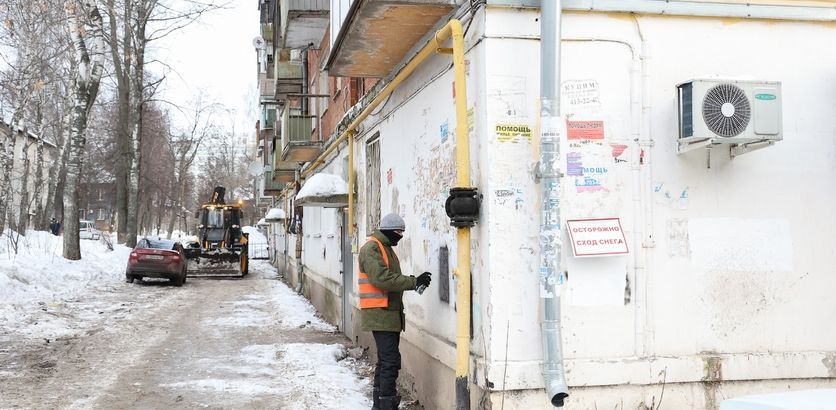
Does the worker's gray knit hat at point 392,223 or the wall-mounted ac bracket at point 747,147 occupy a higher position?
the wall-mounted ac bracket at point 747,147

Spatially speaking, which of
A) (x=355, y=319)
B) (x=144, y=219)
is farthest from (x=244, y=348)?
(x=144, y=219)

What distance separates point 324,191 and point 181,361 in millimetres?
3134

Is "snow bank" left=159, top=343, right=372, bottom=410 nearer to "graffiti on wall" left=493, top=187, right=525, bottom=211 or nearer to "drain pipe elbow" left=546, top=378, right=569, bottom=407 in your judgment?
"drain pipe elbow" left=546, top=378, right=569, bottom=407

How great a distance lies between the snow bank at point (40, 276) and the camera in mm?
14148

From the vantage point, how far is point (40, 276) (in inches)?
687

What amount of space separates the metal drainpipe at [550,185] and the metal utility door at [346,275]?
672cm

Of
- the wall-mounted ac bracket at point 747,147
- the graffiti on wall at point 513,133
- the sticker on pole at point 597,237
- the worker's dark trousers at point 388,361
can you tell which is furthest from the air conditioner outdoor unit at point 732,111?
the worker's dark trousers at point 388,361

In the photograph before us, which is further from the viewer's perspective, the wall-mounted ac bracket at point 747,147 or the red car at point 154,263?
the red car at point 154,263

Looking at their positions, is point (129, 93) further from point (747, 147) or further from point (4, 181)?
point (747, 147)

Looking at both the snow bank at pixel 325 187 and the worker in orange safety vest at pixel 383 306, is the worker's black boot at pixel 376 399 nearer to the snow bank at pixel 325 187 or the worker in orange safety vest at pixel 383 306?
the worker in orange safety vest at pixel 383 306

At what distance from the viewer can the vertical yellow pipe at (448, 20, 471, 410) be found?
5.41 metres

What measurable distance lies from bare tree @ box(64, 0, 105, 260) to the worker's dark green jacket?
16145mm

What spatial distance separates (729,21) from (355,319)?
6777 mm

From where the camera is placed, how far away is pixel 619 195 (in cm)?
544
